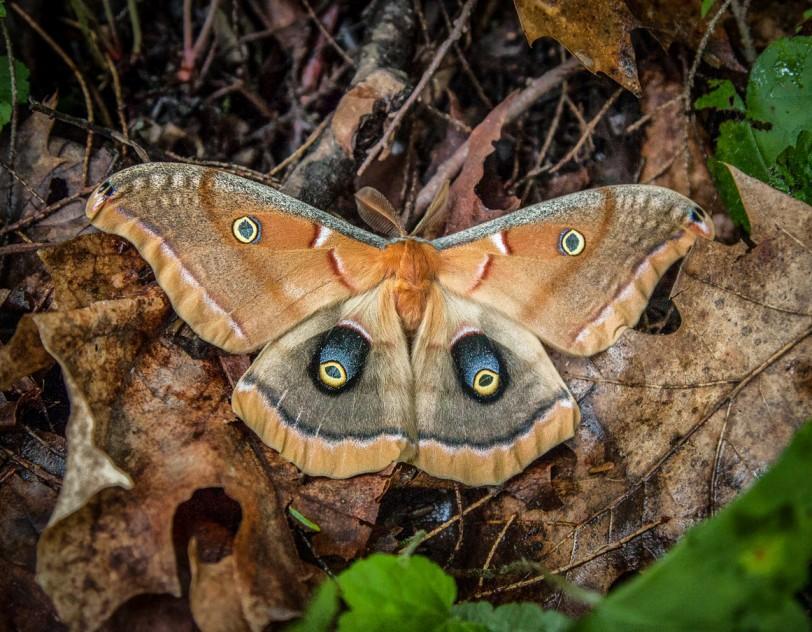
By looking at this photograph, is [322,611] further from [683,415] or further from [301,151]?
[301,151]

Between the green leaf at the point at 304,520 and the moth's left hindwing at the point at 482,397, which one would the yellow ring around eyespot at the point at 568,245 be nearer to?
the moth's left hindwing at the point at 482,397

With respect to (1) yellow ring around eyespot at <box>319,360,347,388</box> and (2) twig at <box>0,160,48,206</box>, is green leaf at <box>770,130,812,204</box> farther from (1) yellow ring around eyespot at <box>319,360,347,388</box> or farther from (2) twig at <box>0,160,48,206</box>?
(2) twig at <box>0,160,48,206</box>

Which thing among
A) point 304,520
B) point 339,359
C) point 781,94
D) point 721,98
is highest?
point 781,94

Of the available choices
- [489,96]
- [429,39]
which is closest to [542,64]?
[489,96]

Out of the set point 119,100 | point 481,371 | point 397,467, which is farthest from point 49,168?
point 481,371

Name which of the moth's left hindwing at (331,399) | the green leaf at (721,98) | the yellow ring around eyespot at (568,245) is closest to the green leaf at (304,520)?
the moth's left hindwing at (331,399)

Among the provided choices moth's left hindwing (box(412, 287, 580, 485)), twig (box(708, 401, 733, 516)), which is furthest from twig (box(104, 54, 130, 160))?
twig (box(708, 401, 733, 516))

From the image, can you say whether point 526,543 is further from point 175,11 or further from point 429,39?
point 175,11
